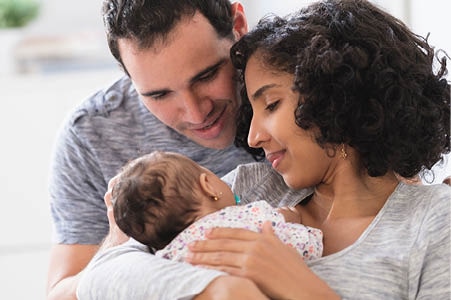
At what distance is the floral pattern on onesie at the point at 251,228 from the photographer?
1.49 meters

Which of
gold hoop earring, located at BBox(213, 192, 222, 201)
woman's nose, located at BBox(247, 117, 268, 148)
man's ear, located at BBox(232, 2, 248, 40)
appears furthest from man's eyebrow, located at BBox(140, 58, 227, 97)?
gold hoop earring, located at BBox(213, 192, 222, 201)

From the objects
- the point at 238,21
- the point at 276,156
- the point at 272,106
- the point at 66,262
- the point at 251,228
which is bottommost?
the point at 66,262

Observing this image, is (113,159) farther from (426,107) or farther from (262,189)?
(426,107)

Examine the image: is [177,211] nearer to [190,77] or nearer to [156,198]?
[156,198]

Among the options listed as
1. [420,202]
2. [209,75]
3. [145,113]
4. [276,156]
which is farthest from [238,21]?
[420,202]

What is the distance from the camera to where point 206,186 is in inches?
60.1

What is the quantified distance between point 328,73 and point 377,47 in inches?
4.6

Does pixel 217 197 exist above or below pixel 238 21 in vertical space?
below

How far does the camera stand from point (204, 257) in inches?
57.6

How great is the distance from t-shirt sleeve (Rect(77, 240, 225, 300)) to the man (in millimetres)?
325

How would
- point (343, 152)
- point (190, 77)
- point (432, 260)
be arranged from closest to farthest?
1. point (432, 260)
2. point (343, 152)
3. point (190, 77)

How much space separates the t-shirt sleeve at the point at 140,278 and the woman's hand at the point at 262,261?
41mm

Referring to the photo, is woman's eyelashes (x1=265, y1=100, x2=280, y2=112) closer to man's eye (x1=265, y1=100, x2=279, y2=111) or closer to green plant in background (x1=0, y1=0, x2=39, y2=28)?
man's eye (x1=265, y1=100, x2=279, y2=111)

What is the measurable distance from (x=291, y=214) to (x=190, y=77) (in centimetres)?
40
